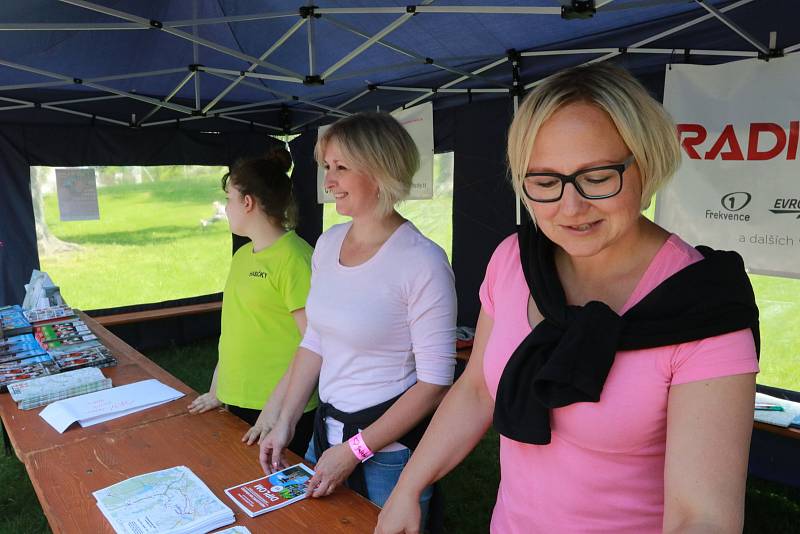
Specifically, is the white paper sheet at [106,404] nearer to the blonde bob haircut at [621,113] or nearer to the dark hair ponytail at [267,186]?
the dark hair ponytail at [267,186]

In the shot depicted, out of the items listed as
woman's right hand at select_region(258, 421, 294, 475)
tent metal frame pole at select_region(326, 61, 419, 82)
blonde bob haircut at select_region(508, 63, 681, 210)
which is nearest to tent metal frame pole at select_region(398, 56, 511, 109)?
tent metal frame pole at select_region(326, 61, 419, 82)

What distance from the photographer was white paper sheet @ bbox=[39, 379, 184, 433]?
175 cm

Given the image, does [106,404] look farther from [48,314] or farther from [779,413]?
[779,413]

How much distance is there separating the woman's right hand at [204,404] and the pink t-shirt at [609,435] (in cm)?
114

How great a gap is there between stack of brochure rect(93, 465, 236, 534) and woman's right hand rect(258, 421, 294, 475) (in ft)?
0.55

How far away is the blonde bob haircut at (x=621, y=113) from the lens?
0.77m

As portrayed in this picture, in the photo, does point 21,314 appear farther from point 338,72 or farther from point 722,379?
point 722,379

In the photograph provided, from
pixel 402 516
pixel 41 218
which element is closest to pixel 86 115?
pixel 41 218

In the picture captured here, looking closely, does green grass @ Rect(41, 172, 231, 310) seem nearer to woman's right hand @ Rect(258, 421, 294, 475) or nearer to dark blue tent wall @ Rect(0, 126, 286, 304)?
dark blue tent wall @ Rect(0, 126, 286, 304)

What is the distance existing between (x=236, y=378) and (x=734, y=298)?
5.00ft

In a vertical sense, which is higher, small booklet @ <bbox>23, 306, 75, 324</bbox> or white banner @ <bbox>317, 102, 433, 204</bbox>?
white banner @ <bbox>317, 102, 433, 204</bbox>

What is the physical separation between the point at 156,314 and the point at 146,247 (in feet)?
3.90

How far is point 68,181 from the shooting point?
5348 millimetres

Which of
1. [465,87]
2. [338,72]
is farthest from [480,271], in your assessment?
[338,72]
